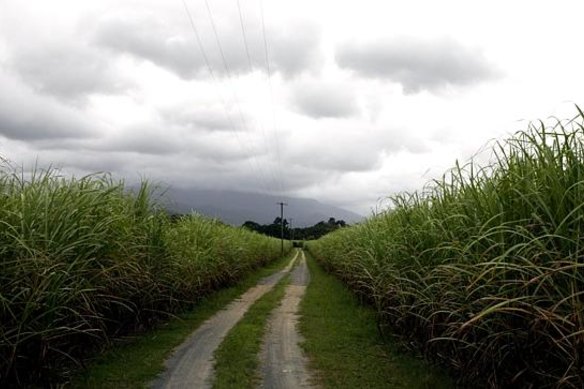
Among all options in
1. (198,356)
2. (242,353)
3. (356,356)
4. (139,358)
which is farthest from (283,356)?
(139,358)

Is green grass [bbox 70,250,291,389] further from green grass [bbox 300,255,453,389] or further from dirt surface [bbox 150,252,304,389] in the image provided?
green grass [bbox 300,255,453,389]

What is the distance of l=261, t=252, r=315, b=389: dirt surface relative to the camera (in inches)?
269

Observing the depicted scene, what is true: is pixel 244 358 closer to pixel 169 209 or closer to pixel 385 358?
pixel 385 358

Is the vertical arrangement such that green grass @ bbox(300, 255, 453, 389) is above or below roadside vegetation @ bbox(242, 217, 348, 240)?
below

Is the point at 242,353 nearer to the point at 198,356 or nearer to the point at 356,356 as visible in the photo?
the point at 198,356

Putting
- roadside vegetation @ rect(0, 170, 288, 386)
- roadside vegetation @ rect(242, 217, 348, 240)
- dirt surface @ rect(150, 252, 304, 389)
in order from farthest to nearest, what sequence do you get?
roadside vegetation @ rect(242, 217, 348, 240) < dirt surface @ rect(150, 252, 304, 389) < roadside vegetation @ rect(0, 170, 288, 386)

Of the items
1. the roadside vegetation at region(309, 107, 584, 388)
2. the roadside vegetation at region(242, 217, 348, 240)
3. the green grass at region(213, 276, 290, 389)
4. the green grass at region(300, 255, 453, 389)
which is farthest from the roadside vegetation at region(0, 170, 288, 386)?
the roadside vegetation at region(242, 217, 348, 240)

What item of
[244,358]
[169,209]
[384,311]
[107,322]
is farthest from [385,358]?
[169,209]

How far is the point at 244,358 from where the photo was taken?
8.09 m

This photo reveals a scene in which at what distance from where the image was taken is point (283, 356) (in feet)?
27.3

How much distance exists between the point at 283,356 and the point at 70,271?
3.43 metres

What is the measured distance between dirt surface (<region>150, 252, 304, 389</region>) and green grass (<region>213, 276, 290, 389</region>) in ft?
0.44

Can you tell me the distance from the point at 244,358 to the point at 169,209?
478 cm

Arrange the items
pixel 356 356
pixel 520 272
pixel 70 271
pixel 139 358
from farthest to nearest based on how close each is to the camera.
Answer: pixel 356 356
pixel 139 358
pixel 70 271
pixel 520 272
